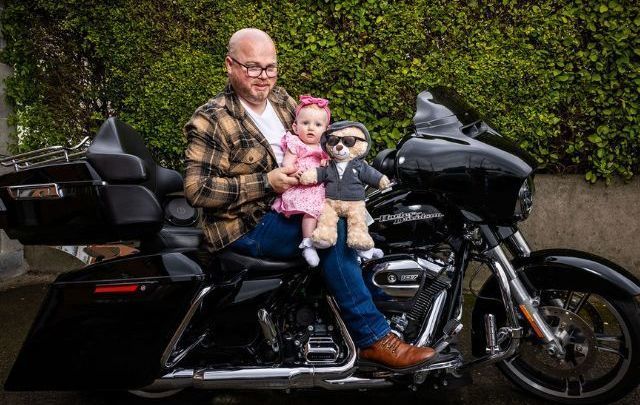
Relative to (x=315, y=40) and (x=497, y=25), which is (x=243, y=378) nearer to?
(x=315, y=40)

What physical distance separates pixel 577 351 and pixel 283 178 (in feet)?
5.00

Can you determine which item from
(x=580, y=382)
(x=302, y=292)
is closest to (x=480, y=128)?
(x=302, y=292)

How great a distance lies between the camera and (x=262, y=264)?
215 centimetres

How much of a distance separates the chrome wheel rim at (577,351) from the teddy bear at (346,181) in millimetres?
953

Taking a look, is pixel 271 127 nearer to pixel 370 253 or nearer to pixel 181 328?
pixel 370 253

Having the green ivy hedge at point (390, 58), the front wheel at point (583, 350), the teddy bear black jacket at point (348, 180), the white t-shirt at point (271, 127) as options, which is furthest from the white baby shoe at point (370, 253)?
the green ivy hedge at point (390, 58)

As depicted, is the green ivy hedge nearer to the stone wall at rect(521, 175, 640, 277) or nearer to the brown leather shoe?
the stone wall at rect(521, 175, 640, 277)

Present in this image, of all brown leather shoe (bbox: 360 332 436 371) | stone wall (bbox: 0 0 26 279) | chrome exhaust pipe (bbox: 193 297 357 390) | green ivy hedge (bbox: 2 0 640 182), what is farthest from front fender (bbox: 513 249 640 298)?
stone wall (bbox: 0 0 26 279)

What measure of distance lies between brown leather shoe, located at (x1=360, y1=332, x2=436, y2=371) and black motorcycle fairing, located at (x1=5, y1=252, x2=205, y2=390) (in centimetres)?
77

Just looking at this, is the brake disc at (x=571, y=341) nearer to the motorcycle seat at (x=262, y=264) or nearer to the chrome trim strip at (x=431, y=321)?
the chrome trim strip at (x=431, y=321)

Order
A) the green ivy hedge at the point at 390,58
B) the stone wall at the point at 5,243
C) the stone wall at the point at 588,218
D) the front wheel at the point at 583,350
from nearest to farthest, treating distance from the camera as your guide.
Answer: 1. the front wheel at the point at 583,350
2. the green ivy hedge at the point at 390,58
3. the stone wall at the point at 588,218
4. the stone wall at the point at 5,243

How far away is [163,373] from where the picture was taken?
2.18 m

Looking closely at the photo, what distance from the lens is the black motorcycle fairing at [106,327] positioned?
6.96 feet

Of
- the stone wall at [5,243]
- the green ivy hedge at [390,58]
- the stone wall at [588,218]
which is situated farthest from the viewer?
the stone wall at [5,243]
